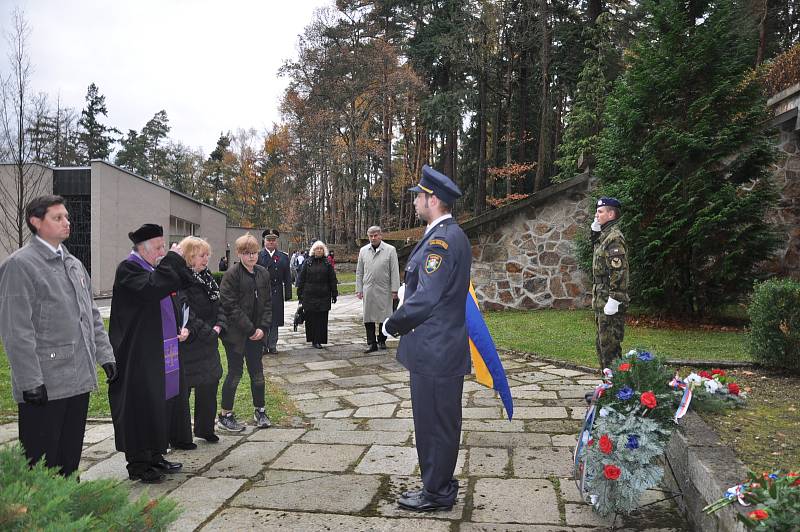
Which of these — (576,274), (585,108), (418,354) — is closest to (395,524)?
(418,354)

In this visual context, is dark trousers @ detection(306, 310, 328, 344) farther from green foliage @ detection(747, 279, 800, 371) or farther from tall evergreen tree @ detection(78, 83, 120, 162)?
tall evergreen tree @ detection(78, 83, 120, 162)

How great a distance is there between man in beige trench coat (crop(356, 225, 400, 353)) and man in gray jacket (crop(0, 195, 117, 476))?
6.04m

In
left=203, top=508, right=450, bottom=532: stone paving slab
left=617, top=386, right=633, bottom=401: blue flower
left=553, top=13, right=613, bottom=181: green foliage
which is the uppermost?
left=553, top=13, right=613, bottom=181: green foliage

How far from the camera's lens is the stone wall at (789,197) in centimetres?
1141

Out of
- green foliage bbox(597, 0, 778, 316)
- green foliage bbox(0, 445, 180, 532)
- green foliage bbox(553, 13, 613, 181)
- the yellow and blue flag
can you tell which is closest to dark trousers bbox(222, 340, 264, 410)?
the yellow and blue flag

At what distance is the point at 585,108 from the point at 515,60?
799 centimetres

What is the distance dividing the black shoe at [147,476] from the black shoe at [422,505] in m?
1.77

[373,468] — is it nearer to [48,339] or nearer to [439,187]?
[439,187]

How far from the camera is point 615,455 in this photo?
10.9ft

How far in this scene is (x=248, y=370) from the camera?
5523mm

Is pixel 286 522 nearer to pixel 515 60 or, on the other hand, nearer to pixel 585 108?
pixel 585 108

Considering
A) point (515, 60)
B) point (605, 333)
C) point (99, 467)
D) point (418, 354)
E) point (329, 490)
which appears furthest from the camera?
point (515, 60)

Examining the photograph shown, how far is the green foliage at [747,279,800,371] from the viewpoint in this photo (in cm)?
588

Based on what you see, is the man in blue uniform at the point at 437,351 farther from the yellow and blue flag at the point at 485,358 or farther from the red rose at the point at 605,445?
the red rose at the point at 605,445
